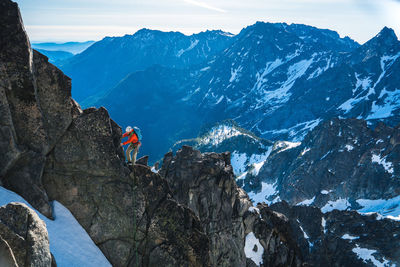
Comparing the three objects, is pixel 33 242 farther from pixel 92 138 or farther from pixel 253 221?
pixel 253 221

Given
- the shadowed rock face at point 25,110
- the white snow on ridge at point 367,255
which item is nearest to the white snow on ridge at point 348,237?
the white snow on ridge at point 367,255

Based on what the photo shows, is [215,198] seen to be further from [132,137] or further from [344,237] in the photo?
[344,237]

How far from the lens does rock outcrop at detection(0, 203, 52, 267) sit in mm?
14922

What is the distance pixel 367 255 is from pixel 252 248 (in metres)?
95.2

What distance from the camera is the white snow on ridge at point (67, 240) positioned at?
65.6ft

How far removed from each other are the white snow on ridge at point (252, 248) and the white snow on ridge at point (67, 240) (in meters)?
46.5

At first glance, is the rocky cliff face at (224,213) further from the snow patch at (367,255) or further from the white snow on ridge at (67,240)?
the snow patch at (367,255)

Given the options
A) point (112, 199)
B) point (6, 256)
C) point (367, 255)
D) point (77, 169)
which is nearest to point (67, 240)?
point (112, 199)

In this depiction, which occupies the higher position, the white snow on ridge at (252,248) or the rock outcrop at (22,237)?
the white snow on ridge at (252,248)

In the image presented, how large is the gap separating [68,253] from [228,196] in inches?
1747

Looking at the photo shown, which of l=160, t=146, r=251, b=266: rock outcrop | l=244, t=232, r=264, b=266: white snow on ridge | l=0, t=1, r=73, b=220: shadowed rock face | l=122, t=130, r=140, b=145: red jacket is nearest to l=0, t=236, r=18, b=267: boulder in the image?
l=0, t=1, r=73, b=220: shadowed rock face

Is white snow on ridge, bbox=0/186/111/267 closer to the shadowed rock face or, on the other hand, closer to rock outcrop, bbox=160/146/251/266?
the shadowed rock face

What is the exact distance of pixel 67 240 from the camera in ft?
69.1

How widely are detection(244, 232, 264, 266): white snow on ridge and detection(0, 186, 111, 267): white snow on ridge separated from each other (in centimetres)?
4650
